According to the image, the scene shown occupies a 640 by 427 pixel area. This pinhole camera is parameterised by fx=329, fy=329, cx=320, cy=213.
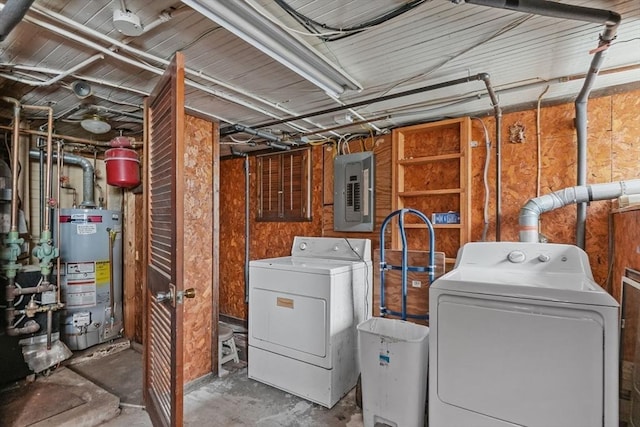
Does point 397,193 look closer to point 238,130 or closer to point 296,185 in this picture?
point 296,185

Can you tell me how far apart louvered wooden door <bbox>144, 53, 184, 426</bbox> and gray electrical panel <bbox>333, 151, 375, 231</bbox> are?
186 cm

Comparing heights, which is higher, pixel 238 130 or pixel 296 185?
pixel 238 130

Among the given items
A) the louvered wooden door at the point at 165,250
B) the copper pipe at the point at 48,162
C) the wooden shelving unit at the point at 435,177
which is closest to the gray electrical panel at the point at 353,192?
the wooden shelving unit at the point at 435,177

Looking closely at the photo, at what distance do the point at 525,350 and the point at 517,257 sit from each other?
2.32ft

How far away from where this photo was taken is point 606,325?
57.7 inches

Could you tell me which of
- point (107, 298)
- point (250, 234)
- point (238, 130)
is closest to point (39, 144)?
point (107, 298)

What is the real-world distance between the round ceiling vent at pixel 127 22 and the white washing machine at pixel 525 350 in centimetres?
200

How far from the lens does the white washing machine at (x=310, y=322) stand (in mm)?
2488

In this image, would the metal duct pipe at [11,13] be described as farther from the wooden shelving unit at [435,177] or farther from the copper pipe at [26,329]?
the wooden shelving unit at [435,177]

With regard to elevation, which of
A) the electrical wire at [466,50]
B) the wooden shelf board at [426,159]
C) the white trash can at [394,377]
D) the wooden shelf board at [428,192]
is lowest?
the white trash can at [394,377]

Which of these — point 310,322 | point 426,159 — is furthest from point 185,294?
point 426,159

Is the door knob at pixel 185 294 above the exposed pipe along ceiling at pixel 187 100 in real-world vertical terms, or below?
below

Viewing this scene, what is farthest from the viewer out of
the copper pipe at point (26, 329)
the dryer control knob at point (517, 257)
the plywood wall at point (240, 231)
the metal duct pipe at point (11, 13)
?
the plywood wall at point (240, 231)

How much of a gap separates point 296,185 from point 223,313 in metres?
2.07
